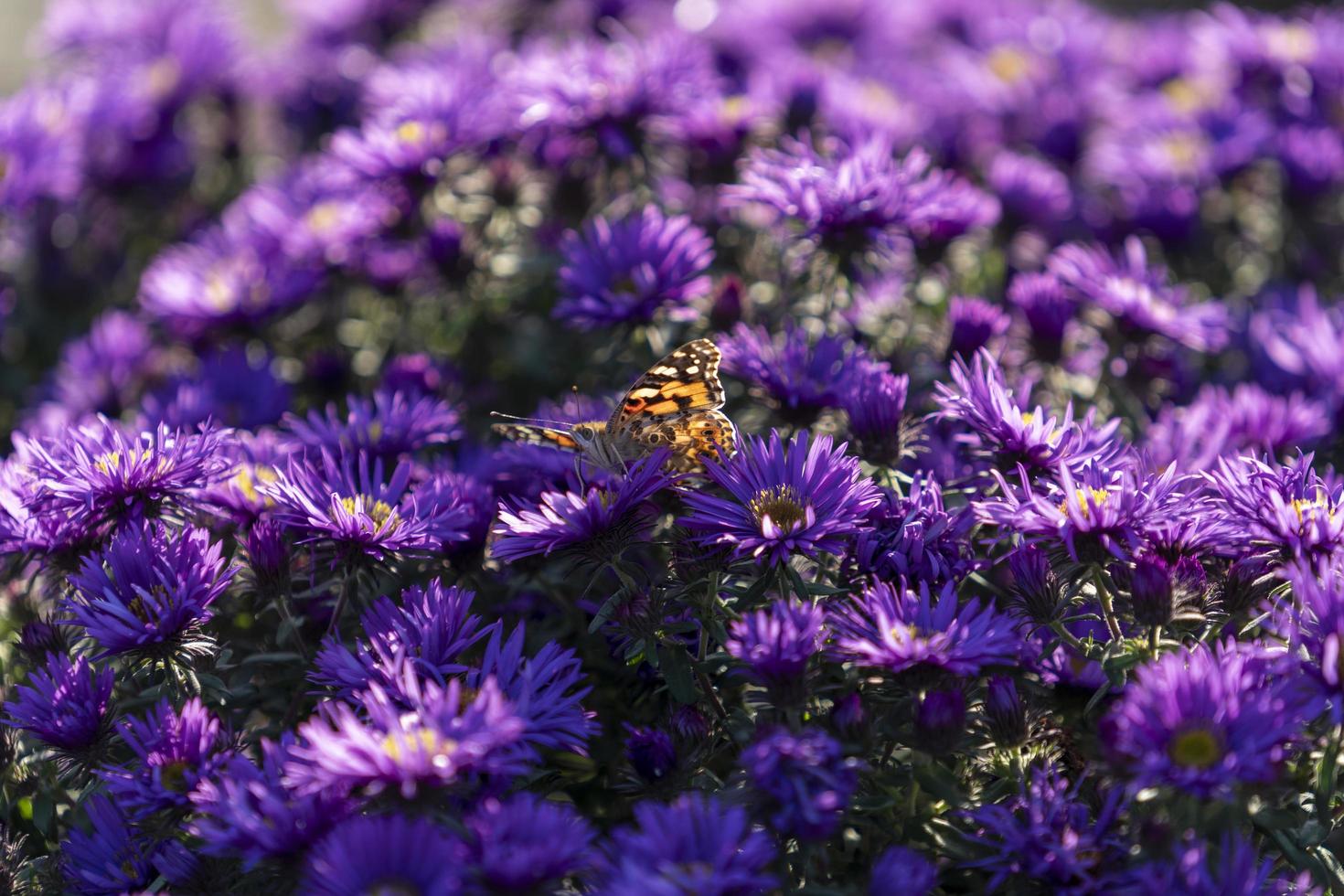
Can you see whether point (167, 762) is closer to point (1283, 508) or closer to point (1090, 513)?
point (1090, 513)

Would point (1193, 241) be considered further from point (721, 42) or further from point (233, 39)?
point (233, 39)

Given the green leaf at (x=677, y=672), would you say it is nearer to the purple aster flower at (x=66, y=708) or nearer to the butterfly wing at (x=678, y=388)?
the butterfly wing at (x=678, y=388)

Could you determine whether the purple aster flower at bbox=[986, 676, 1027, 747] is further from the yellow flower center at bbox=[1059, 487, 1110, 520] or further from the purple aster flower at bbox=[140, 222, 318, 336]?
the purple aster flower at bbox=[140, 222, 318, 336]

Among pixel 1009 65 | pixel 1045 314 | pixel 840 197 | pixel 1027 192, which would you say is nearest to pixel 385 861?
pixel 840 197

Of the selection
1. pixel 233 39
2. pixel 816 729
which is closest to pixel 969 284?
pixel 816 729

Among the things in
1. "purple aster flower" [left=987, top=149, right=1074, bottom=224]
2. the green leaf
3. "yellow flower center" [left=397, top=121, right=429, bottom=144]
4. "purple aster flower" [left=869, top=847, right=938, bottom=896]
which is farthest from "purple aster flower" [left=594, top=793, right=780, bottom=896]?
"purple aster flower" [left=987, top=149, right=1074, bottom=224]

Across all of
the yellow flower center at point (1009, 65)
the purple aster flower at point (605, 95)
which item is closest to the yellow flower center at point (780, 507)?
the purple aster flower at point (605, 95)
